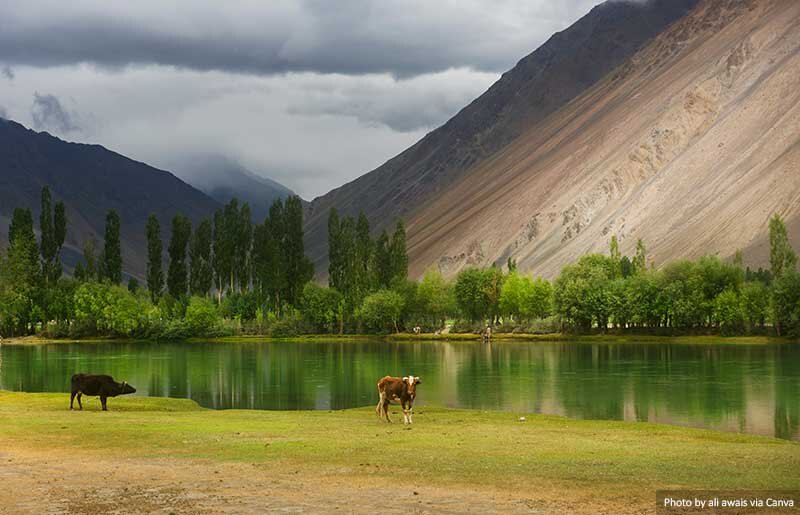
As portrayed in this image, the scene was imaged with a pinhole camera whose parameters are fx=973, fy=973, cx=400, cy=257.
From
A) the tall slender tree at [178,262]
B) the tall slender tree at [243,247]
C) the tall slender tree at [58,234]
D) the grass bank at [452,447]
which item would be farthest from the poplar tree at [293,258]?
the grass bank at [452,447]

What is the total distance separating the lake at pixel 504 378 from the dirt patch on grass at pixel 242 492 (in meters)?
22.6

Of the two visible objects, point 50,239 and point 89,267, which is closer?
point 50,239

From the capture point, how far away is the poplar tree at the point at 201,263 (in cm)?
16962

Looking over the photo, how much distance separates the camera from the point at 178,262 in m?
172

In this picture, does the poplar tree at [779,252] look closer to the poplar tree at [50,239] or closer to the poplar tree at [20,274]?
the poplar tree at [50,239]

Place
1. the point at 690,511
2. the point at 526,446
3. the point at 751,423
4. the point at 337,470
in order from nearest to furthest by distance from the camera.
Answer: the point at 690,511, the point at 337,470, the point at 526,446, the point at 751,423

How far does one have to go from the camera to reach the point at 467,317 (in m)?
173

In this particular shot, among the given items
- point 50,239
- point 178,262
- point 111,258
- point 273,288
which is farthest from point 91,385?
point 178,262

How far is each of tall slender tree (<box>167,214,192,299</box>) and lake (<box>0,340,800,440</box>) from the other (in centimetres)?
4983

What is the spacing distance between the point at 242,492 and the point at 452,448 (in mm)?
9153

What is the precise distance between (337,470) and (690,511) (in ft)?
29.4

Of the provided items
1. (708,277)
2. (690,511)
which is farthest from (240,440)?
(708,277)

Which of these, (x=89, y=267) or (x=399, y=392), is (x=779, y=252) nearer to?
(x=89, y=267)

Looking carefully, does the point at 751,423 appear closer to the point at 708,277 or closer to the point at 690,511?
the point at 690,511
